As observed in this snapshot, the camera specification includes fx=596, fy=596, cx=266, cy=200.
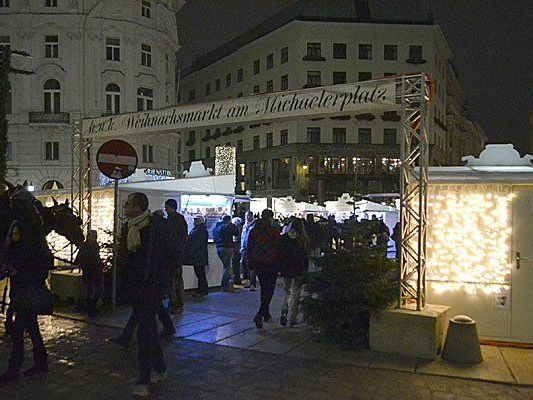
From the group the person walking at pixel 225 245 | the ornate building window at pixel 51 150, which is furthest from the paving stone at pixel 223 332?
the ornate building window at pixel 51 150

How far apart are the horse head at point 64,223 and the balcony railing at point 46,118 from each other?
31264mm

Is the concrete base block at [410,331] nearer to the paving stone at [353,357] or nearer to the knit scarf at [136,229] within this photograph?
the paving stone at [353,357]

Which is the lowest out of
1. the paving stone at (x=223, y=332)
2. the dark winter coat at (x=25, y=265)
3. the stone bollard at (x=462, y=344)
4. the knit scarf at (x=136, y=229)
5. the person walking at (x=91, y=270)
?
the paving stone at (x=223, y=332)

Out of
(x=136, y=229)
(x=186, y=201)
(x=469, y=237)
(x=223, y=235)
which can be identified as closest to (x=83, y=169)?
(x=186, y=201)

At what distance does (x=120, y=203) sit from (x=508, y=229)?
8003mm

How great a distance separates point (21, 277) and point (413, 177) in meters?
5.08

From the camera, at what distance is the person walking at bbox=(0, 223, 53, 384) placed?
20.2 feet

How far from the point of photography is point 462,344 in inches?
285

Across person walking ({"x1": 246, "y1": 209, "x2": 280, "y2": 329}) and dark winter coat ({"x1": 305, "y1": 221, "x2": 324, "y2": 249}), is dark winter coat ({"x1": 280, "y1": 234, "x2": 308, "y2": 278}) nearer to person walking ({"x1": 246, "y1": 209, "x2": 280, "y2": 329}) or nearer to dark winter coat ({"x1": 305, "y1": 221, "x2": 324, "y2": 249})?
person walking ({"x1": 246, "y1": 209, "x2": 280, "y2": 329})

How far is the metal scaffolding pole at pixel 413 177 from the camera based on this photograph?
25.6 feet

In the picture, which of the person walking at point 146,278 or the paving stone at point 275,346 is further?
the paving stone at point 275,346

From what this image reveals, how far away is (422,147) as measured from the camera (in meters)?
7.75

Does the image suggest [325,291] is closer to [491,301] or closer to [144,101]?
[491,301]

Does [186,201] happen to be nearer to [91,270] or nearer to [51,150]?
[91,270]
